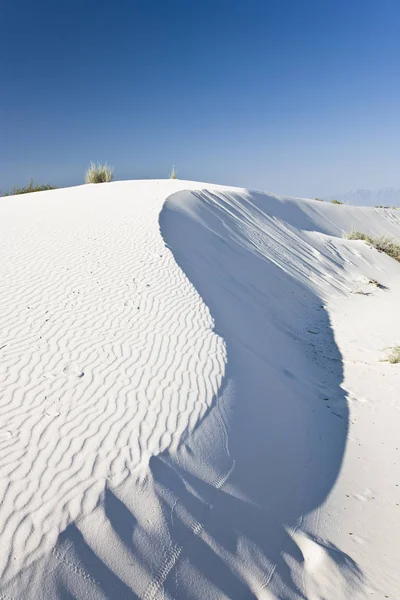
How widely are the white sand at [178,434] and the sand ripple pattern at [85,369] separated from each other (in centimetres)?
2

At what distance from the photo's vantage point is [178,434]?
3.26 m

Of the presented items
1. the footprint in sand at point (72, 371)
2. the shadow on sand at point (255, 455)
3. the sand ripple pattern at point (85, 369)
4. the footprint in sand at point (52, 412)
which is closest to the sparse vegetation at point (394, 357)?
the shadow on sand at point (255, 455)

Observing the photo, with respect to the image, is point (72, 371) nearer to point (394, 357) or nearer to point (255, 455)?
point (255, 455)

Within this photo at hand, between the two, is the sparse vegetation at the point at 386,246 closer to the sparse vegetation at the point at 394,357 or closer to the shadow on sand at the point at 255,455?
the shadow on sand at the point at 255,455

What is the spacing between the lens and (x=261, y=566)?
8.39 feet

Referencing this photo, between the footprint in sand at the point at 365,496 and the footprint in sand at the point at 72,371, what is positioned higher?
the footprint in sand at the point at 72,371

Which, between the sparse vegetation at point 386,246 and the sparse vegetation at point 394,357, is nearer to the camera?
the sparse vegetation at point 394,357

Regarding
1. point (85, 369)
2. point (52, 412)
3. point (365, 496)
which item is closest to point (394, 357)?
point (365, 496)

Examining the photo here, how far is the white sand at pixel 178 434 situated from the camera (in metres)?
2.35

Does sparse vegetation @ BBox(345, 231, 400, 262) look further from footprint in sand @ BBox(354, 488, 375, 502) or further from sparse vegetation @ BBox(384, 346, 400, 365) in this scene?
footprint in sand @ BBox(354, 488, 375, 502)

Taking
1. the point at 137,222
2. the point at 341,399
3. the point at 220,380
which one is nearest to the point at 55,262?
the point at 137,222

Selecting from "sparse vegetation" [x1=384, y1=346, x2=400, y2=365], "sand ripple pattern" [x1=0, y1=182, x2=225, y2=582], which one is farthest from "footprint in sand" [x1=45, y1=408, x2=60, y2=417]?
"sparse vegetation" [x1=384, y1=346, x2=400, y2=365]

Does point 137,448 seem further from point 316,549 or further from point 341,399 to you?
point 341,399

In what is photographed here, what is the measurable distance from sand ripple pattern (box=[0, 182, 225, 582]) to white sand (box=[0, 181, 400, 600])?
0.02 meters
